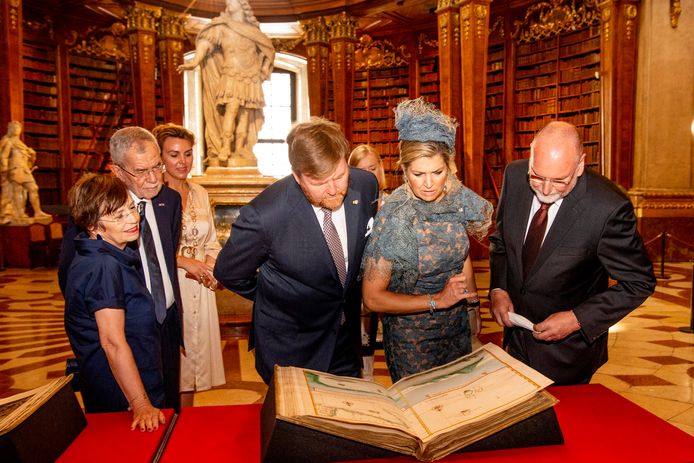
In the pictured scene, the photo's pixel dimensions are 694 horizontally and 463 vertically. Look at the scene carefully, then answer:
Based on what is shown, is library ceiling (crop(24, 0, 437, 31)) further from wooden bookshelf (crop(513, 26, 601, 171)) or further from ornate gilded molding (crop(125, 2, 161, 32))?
wooden bookshelf (crop(513, 26, 601, 171))

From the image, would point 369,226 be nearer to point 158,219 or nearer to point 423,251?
point 423,251

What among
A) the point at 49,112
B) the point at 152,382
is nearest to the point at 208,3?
the point at 49,112

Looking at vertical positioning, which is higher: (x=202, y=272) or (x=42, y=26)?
(x=42, y=26)

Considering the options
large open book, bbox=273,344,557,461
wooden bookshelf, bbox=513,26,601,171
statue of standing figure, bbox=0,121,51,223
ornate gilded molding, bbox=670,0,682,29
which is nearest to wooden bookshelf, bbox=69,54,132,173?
statue of standing figure, bbox=0,121,51,223

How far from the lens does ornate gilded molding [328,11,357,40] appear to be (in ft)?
44.4

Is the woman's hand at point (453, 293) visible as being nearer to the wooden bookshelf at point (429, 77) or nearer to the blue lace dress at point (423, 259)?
the blue lace dress at point (423, 259)

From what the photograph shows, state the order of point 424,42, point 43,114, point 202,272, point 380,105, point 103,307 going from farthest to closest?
point 380,105 < point 424,42 < point 43,114 < point 202,272 < point 103,307

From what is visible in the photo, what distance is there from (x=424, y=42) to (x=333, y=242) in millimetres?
13349

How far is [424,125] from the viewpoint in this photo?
1740 mm

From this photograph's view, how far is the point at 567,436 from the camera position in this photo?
1116 mm

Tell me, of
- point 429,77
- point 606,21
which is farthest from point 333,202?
point 429,77

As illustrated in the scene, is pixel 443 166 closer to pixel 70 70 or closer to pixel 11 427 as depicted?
pixel 11 427

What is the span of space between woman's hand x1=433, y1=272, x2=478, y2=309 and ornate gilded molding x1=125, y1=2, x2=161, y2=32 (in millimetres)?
12859

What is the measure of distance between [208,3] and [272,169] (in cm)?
457
